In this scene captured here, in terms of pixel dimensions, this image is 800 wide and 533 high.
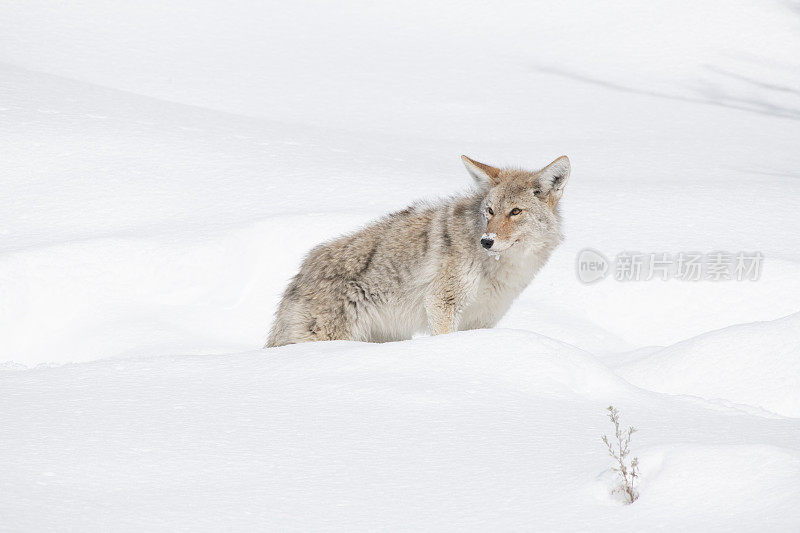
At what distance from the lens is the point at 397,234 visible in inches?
228

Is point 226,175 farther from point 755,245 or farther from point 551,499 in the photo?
point 551,499

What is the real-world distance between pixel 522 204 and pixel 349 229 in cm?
224

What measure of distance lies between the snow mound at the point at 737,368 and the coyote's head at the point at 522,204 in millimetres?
1086

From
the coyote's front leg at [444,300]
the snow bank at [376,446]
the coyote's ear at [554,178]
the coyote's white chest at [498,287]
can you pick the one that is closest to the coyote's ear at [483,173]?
the coyote's ear at [554,178]

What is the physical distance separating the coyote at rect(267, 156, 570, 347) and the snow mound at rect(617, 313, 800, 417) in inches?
43.4

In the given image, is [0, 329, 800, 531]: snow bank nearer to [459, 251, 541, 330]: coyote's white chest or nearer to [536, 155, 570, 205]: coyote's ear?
[459, 251, 541, 330]: coyote's white chest

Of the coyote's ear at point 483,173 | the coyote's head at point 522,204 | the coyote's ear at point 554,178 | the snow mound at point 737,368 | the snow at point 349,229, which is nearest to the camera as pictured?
the snow at point 349,229

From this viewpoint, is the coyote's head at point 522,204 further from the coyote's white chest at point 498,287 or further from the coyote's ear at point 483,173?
the coyote's white chest at point 498,287

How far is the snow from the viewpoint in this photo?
2701 mm

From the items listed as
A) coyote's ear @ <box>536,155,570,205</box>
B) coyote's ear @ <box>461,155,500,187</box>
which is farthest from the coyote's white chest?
coyote's ear @ <box>461,155,500,187</box>

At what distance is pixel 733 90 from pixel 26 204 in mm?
12235

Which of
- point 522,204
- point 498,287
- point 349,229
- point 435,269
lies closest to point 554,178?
point 522,204

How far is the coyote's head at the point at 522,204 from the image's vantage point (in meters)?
5.33

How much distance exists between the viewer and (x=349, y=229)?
729 cm
